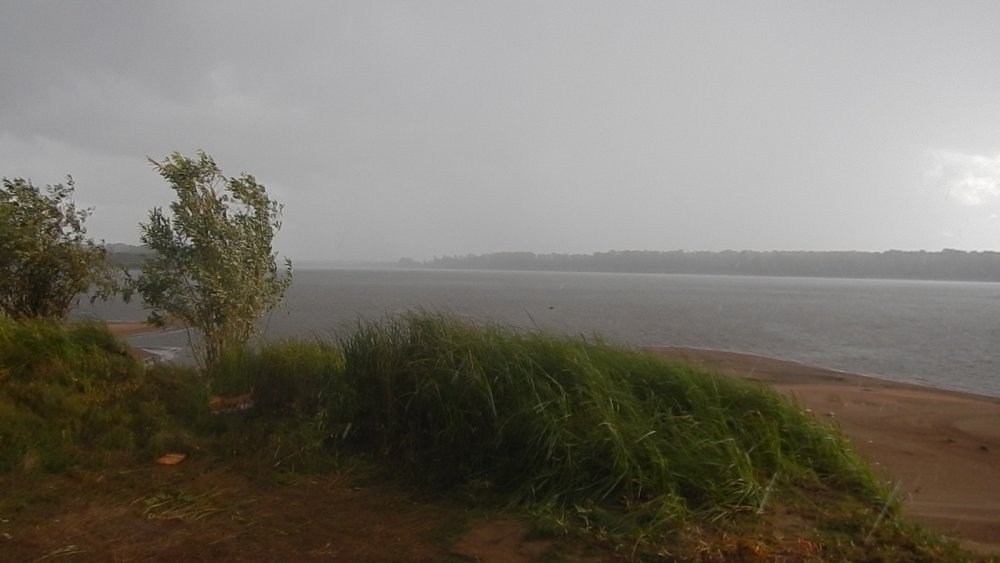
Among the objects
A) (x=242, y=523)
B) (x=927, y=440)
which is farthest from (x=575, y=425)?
(x=927, y=440)

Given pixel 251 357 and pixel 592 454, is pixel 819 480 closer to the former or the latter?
pixel 592 454

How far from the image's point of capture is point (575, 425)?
5.79 meters

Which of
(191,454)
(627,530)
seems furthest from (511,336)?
(191,454)

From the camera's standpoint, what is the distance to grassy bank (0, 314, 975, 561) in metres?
4.88

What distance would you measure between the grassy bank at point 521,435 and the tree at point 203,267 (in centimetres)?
196

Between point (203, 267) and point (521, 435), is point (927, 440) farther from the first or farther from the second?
point (203, 267)

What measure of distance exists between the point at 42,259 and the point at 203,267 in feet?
9.83

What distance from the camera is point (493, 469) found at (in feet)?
19.0

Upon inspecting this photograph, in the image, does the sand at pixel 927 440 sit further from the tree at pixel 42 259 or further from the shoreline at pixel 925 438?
the tree at pixel 42 259

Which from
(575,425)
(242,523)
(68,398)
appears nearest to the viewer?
(242,523)

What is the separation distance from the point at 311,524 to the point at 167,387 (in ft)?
14.2

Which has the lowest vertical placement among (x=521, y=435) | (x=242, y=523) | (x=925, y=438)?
(x=925, y=438)

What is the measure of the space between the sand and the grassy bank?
1306 mm

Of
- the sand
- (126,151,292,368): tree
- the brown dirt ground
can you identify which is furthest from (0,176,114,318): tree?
the sand
